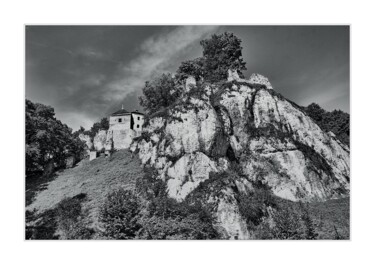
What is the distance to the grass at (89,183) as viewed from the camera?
984 centimetres

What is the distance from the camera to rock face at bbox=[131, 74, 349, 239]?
38.5 feet

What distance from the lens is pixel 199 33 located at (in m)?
9.82

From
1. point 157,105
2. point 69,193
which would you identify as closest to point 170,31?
point 69,193

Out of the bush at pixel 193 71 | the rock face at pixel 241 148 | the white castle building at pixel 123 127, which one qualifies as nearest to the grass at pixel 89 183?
the rock face at pixel 241 148

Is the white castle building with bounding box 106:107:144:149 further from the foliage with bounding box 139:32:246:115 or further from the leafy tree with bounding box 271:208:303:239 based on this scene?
the leafy tree with bounding box 271:208:303:239

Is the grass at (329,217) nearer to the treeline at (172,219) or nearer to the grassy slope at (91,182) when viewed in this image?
the treeline at (172,219)

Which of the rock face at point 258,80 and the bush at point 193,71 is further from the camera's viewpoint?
the bush at point 193,71

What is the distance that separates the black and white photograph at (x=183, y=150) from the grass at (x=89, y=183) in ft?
0.23

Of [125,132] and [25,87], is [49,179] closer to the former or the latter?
[25,87]

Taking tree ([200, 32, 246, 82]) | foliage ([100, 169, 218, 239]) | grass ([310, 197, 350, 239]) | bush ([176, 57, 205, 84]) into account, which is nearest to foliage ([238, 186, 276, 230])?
foliage ([100, 169, 218, 239])

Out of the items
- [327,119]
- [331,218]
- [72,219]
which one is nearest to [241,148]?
[331,218]

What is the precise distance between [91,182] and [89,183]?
0.12 m

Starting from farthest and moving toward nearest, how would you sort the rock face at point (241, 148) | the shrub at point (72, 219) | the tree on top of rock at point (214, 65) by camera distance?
the tree on top of rock at point (214, 65) < the rock face at point (241, 148) < the shrub at point (72, 219)

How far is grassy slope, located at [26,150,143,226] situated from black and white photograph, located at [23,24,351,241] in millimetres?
71
